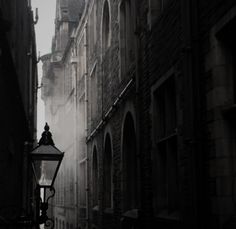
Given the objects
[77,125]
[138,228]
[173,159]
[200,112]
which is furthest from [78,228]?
[200,112]

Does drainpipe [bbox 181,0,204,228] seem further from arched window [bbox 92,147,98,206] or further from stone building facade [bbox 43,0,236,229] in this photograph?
arched window [bbox 92,147,98,206]

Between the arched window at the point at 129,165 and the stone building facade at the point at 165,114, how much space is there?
0.07 ft

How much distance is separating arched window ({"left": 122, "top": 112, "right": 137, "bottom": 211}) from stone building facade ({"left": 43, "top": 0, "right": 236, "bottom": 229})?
0.07 feet

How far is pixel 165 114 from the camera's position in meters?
9.20

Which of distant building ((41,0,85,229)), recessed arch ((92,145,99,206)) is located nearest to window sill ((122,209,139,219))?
recessed arch ((92,145,99,206))

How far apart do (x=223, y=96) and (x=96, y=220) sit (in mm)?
12369

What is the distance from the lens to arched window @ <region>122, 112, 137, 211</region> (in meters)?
12.8

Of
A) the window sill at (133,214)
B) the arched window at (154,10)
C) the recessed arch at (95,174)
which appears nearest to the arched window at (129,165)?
the window sill at (133,214)

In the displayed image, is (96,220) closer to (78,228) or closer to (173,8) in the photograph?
(78,228)

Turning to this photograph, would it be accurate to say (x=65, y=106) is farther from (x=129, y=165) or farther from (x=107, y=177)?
(x=129, y=165)

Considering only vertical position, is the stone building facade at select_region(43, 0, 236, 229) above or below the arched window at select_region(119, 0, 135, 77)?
below

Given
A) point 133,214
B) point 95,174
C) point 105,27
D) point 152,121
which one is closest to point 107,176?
point 95,174

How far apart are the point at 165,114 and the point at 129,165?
398cm

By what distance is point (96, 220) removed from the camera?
18125mm
